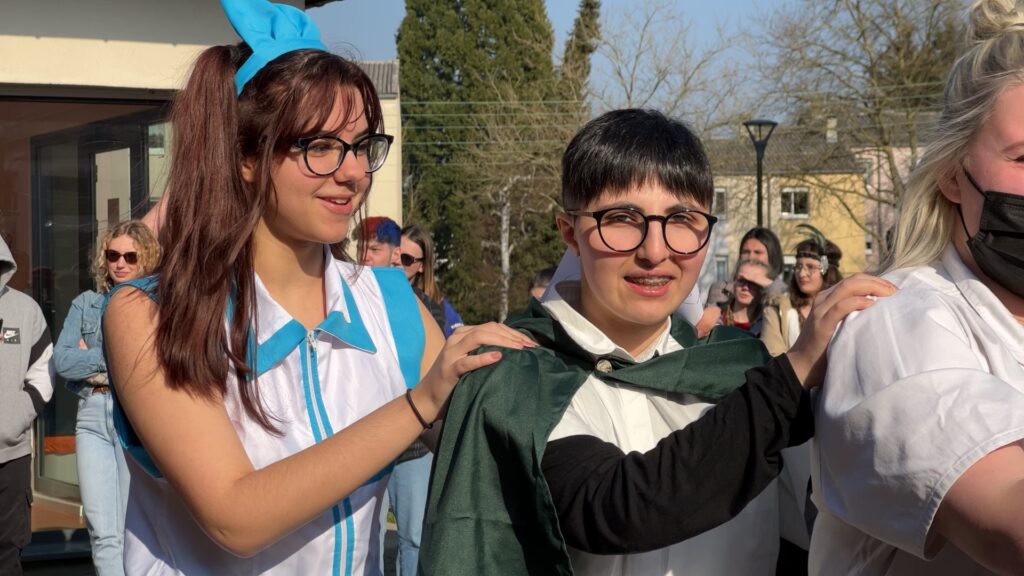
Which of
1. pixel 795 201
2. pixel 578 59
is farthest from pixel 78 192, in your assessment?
pixel 795 201

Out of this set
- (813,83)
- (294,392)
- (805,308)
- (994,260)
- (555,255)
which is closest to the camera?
(994,260)

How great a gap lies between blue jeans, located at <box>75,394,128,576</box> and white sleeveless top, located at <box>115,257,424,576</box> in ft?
13.6

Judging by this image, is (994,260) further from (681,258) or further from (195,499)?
(195,499)

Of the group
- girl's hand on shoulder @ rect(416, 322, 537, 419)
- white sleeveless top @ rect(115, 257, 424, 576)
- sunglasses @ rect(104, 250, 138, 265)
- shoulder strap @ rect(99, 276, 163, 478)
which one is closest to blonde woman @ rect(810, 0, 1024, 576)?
girl's hand on shoulder @ rect(416, 322, 537, 419)

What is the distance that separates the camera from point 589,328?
2062mm

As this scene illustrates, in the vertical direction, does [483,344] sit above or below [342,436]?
above

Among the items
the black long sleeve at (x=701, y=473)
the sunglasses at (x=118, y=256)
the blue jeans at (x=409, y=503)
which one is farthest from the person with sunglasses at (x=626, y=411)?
the sunglasses at (x=118, y=256)

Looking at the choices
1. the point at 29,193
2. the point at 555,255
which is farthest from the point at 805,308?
the point at 555,255

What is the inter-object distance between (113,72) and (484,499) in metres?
6.45

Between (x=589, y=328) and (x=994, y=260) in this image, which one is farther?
(x=589, y=328)

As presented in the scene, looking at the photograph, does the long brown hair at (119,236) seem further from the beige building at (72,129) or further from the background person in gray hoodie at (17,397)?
the beige building at (72,129)

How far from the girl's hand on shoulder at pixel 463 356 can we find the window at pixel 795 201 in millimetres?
31559

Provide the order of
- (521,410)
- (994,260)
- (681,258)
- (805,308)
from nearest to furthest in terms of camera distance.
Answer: (994,260)
(521,410)
(681,258)
(805,308)

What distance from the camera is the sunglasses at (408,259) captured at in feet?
24.1
